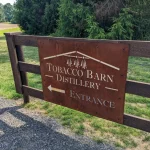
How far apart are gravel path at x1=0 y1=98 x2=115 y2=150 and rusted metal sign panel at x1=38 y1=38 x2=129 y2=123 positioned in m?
0.38

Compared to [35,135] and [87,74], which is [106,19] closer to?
[87,74]

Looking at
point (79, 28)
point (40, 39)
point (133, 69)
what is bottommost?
point (133, 69)

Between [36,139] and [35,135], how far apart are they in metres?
Answer: 0.10

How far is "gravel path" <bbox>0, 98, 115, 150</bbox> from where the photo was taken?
2.52 metres

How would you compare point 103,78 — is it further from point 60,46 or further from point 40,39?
point 40,39

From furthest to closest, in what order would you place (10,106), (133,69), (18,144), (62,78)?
(133,69)
(10,106)
(62,78)
(18,144)

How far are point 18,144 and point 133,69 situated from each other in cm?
417

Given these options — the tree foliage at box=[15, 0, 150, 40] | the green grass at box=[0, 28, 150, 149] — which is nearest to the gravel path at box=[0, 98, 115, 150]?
the green grass at box=[0, 28, 150, 149]

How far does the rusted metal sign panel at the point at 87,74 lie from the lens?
89.8 inches

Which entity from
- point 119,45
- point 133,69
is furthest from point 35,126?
point 133,69

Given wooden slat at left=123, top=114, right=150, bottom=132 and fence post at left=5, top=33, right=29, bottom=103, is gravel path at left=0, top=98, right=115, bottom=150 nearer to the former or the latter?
wooden slat at left=123, top=114, right=150, bottom=132

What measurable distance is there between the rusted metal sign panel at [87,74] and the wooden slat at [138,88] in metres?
0.08

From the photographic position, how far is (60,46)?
267cm

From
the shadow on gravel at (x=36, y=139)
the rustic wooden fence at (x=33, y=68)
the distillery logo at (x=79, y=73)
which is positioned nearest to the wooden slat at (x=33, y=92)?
the rustic wooden fence at (x=33, y=68)
